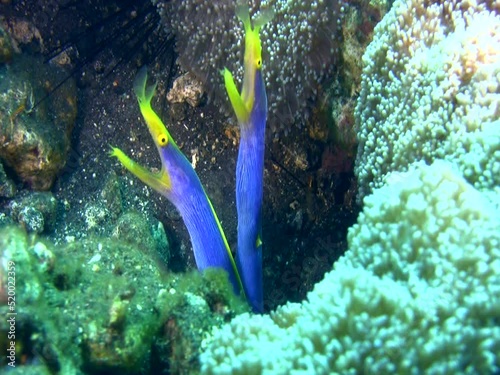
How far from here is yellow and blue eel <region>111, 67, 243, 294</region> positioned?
2.62 meters

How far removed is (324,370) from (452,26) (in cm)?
229

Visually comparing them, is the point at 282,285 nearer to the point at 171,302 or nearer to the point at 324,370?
the point at 171,302

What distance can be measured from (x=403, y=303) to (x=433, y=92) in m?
1.52

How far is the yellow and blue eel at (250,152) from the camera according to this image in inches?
107

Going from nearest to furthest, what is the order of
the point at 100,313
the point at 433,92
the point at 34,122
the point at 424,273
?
the point at 424,273 < the point at 100,313 < the point at 433,92 < the point at 34,122

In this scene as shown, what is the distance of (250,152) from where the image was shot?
2908 mm

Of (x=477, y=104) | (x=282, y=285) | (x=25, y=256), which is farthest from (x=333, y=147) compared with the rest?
(x=25, y=256)

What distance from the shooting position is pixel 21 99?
386cm

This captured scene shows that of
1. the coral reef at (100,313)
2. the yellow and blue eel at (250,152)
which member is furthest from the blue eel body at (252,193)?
the coral reef at (100,313)

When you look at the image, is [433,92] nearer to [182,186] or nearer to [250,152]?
A: [250,152]

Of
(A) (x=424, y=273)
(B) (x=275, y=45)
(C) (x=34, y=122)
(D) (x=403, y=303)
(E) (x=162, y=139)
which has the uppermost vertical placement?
(C) (x=34, y=122)

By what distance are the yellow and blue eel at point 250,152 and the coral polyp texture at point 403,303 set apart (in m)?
1.19

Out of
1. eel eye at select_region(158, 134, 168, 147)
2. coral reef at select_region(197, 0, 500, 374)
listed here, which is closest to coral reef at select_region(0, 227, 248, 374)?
coral reef at select_region(197, 0, 500, 374)

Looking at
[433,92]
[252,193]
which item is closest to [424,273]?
[433,92]
